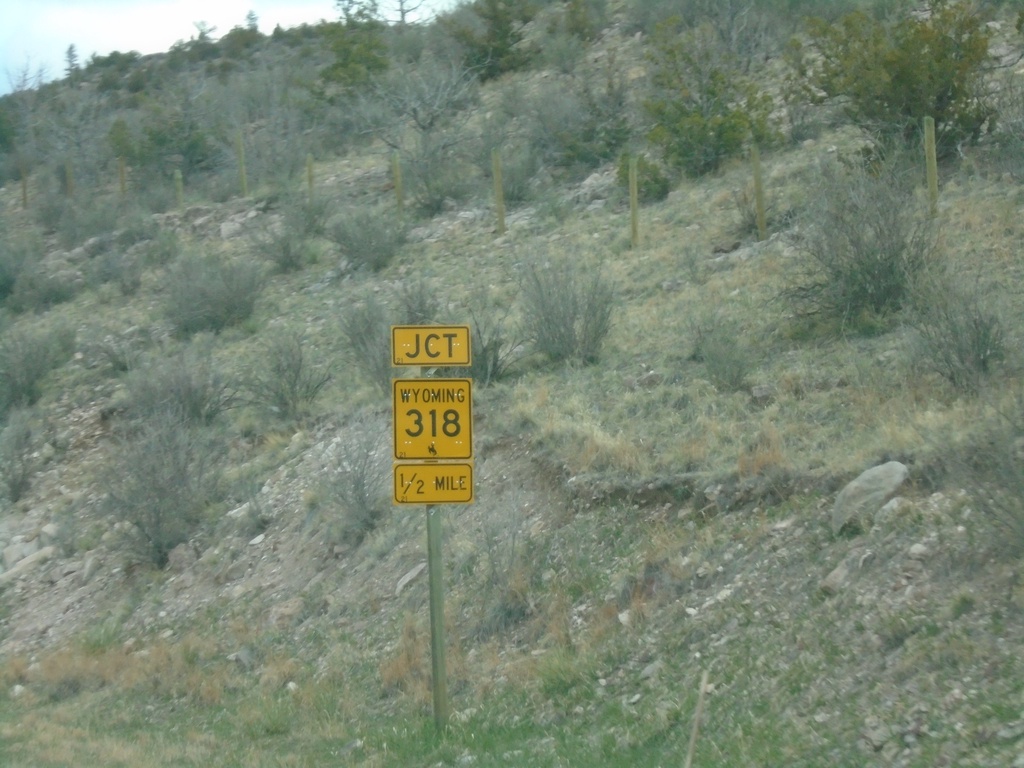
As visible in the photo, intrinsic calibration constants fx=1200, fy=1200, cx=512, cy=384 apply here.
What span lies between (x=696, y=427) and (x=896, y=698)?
5.55 meters

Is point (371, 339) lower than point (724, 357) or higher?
lower

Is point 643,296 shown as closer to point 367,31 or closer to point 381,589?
point 381,589

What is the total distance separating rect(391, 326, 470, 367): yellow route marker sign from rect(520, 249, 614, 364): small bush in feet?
23.4

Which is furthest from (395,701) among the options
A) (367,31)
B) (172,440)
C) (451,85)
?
(367,31)

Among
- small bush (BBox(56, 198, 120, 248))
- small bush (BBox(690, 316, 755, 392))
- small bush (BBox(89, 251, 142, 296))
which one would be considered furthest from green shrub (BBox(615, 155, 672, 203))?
small bush (BBox(56, 198, 120, 248))

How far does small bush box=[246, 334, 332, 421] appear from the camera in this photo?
18938 mm

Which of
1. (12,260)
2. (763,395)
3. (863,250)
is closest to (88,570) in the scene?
(763,395)

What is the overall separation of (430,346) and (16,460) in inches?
596

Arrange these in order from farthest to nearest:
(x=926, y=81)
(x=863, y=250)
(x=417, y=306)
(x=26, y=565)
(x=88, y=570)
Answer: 1. (x=926, y=81)
2. (x=417, y=306)
3. (x=26, y=565)
4. (x=88, y=570)
5. (x=863, y=250)

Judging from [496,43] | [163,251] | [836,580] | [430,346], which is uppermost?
[496,43]

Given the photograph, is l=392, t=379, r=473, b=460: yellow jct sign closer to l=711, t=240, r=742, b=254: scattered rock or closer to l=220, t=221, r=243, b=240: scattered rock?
l=711, t=240, r=742, b=254: scattered rock

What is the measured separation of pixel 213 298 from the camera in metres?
25.0

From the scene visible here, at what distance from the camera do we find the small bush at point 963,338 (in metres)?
10.8

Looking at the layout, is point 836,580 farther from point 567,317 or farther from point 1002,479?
point 567,317
